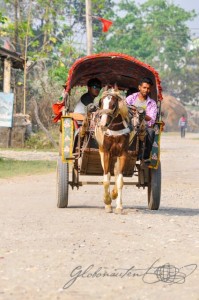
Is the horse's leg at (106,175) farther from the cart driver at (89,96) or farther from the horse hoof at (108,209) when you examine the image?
the cart driver at (89,96)

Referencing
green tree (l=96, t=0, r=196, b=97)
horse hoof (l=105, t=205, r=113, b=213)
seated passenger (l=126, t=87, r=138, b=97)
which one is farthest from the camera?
green tree (l=96, t=0, r=196, b=97)

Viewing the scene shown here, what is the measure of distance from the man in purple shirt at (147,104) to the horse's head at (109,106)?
2.62ft

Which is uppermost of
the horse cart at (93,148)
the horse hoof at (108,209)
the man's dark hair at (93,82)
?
the man's dark hair at (93,82)

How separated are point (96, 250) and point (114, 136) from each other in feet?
12.4

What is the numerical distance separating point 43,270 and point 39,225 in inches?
128

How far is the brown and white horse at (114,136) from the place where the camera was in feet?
38.2

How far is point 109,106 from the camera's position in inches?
455

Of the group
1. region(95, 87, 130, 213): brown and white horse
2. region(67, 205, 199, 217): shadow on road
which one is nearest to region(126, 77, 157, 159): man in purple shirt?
region(95, 87, 130, 213): brown and white horse

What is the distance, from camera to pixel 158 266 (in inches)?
296

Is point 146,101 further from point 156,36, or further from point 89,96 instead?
point 156,36

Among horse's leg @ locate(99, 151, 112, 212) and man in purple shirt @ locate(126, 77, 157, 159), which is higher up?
man in purple shirt @ locate(126, 77, 157, 159)

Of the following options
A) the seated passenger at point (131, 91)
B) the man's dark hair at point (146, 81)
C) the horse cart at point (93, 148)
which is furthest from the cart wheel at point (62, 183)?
the seated passenger at point (131, 91)

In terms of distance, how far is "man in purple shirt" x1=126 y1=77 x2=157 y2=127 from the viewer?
12.5 m

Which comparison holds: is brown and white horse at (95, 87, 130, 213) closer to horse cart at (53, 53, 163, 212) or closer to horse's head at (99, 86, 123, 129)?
horse's head at (99, 86, 123, 129)
